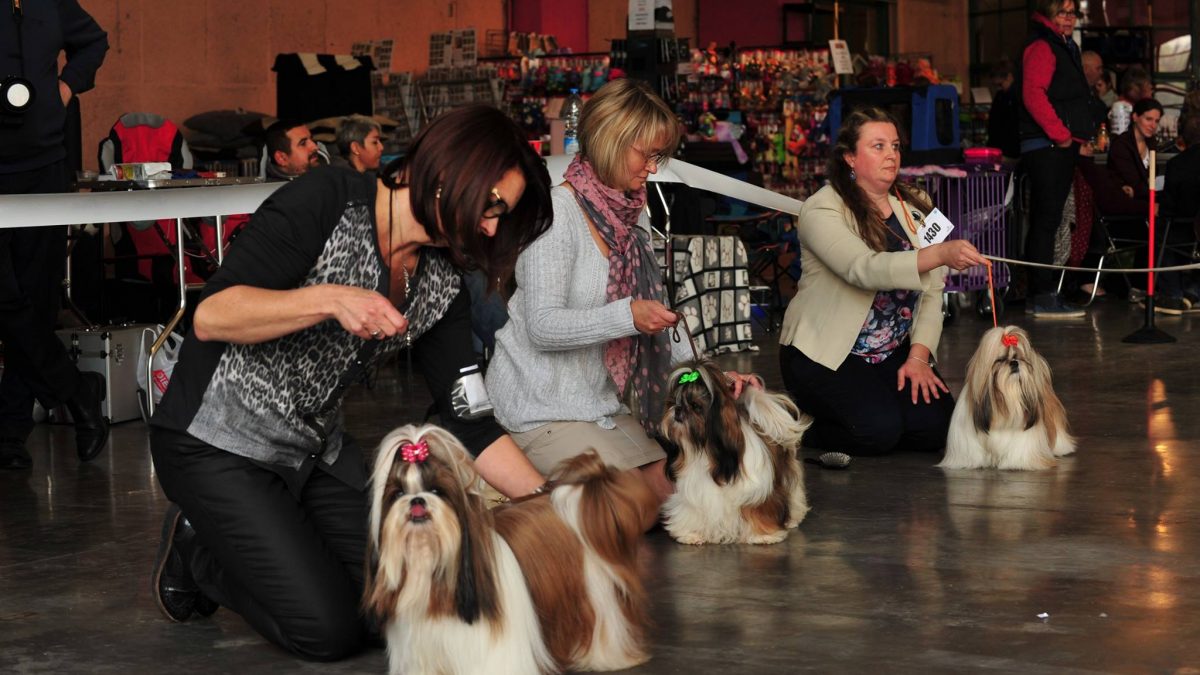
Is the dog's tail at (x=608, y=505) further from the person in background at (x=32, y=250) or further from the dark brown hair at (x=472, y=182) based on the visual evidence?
the person in background at (x=32, y=250)

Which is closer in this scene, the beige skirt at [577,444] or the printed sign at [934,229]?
the beige skirt at [577,444]

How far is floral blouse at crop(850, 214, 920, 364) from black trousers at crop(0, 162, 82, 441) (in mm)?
2550

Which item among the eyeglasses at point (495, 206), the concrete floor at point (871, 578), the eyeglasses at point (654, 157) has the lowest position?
the concrete floor at point (871, 578)

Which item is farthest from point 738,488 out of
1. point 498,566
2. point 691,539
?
point 498,566

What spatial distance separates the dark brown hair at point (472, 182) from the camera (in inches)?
96.6

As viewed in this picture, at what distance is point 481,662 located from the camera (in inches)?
93.2

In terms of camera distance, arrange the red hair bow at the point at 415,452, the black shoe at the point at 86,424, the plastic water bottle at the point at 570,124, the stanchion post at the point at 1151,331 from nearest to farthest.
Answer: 1. the red hair bow at the point at 415,452
2. the black shoe at the point at 86,424
3. the plastic water bottle at the point at 570,124
4. the stanchion post at the point at 1151,331

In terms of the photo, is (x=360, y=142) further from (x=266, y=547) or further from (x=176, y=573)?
(x=266, y=547)

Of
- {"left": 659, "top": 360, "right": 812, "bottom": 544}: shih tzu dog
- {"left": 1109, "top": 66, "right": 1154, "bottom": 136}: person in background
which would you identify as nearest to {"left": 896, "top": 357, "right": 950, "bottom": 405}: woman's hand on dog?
{"left": 659, "top": 360, "right": 812, "bottom": 544}: shih tzu dog

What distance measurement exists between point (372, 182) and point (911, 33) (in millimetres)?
17052

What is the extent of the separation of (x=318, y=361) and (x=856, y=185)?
234 centimetres

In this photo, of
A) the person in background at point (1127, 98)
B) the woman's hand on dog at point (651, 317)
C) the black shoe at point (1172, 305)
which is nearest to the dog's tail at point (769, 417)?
the woman's hand on dog at point (651, 317)

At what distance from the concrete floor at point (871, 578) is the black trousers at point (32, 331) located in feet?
0.74

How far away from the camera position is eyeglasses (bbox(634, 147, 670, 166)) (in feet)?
12.0
